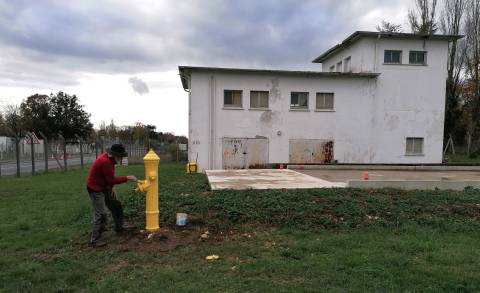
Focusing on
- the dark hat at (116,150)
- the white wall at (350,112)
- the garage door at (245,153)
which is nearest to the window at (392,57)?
the white wall at (350,112)

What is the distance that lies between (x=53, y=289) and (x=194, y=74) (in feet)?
63.1

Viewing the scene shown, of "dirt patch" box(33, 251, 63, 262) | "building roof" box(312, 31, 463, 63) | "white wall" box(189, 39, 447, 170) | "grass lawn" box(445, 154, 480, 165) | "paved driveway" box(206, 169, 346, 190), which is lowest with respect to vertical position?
"grass lawn" box(445, 154, 480, 165)

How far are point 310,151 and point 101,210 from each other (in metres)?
19.2

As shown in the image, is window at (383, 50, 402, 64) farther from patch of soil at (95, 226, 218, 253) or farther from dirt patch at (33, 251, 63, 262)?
dirt patch at (33, 251, 63, 262)

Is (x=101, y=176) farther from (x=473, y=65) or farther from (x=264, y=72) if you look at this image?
(x=473, y=65)

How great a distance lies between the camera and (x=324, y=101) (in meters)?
24.2

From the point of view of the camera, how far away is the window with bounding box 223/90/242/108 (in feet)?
75.8

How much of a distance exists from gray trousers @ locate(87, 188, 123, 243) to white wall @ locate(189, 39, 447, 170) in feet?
53.8

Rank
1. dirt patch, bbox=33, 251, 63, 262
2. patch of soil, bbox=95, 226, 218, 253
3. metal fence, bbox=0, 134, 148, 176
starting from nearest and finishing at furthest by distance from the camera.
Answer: dirt patch, bbox=33, 251, 63, 262 < patch of soil, bbox=95, 226, 218, 253 < metal fence, bbox=0, 134, 148, 176

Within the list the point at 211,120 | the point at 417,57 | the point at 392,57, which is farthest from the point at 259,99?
the point at 417,57

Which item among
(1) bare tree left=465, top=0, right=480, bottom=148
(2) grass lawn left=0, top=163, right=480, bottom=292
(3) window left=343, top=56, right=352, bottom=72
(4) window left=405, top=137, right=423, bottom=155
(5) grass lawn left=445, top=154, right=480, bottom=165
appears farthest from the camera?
(1) bare tree left=465, top=0, right=480, bottom=148

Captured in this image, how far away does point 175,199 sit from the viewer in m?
8.93

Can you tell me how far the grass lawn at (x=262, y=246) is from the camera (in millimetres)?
4340

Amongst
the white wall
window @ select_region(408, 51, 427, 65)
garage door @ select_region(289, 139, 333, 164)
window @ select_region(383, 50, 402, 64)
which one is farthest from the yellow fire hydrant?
window @ select_region(408, 51, 427, 65)
